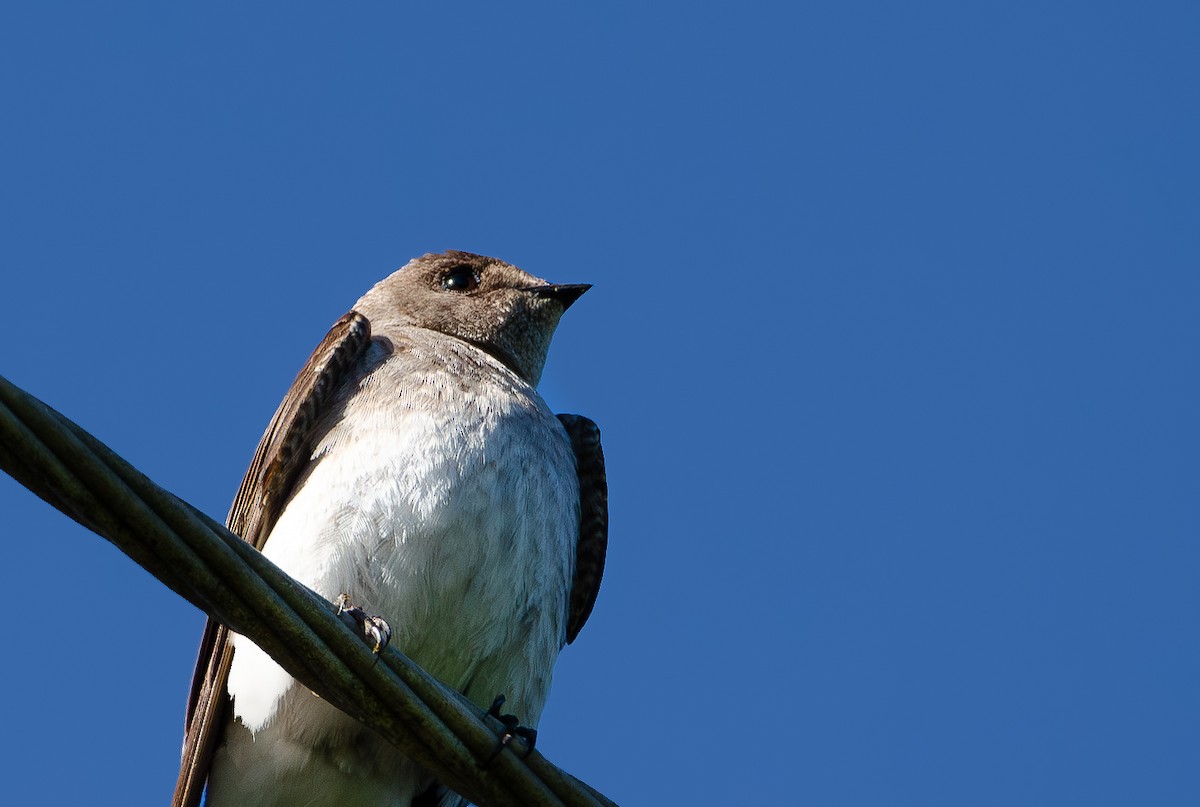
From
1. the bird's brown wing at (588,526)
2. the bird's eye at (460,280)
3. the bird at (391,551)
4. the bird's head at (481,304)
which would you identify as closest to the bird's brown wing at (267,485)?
the bird at (391,551)

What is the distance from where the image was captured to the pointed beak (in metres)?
12.0

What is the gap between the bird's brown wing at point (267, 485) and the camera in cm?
823

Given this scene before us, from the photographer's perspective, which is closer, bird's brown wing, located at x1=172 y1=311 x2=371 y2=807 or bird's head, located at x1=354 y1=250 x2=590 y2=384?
bird's brown wing, located at x1=172 y1=311 x2=371 y2=807

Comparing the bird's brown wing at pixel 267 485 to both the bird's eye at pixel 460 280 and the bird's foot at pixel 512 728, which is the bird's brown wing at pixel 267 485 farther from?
the bird's eye at pixel 460 280

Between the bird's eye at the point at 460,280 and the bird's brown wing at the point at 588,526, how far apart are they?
209cm

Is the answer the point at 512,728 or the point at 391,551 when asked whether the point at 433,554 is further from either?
the point at 512,728

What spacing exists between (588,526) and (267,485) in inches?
88.2

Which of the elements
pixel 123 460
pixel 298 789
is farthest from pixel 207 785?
pixel 123 460

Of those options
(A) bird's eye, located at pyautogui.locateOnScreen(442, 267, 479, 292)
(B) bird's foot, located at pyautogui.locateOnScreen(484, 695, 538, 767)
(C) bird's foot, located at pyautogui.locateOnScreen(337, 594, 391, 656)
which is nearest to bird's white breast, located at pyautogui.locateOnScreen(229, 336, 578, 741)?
(B) bird's foot, located at pyautogui.locateOnScreen(484, 695, 538, 767)

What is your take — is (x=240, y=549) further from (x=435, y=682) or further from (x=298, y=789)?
(x=298, y=789)

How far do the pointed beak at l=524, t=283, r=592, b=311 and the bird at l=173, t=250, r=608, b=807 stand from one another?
8.08 ft

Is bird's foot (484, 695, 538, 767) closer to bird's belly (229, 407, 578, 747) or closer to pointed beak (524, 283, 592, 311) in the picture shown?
bird's belly (229, 407, 578, 747)

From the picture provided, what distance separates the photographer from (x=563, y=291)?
12055mm

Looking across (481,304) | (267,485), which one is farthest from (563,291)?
(267,485)
